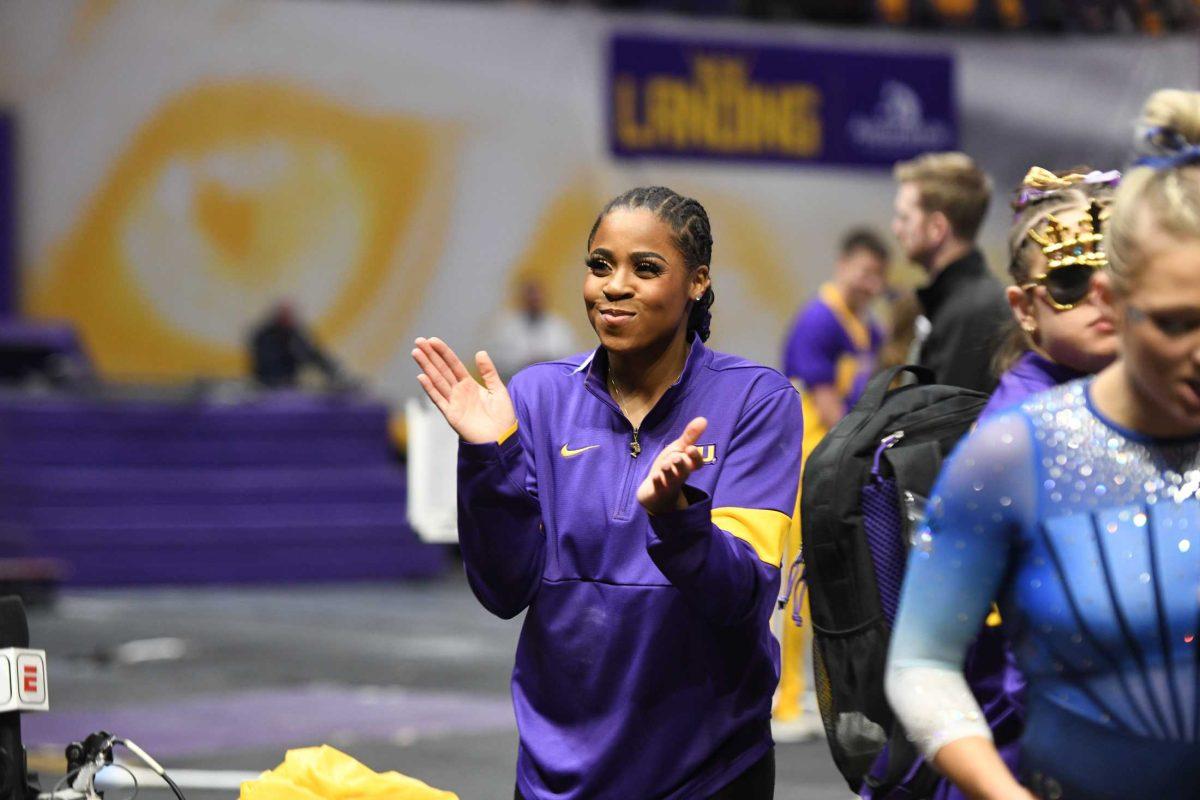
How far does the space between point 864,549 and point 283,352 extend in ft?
47.7

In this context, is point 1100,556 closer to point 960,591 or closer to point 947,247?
point 960,591

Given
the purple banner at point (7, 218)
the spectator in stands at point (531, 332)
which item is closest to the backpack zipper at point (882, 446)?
the spectator in stands at point (531, 332)

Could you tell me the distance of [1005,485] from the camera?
6.81 feet

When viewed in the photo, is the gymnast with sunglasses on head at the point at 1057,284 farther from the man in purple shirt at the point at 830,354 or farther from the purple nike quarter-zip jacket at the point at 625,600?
the man in purple shirt at the point at 830,354

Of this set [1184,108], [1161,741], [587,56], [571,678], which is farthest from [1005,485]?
[587,56]

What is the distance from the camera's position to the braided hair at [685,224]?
3246 mm

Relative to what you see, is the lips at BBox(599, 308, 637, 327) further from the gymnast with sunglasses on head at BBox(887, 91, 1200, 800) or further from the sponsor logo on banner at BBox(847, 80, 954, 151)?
the sponsor logo on banner at BBox(847, 80, 954, 151)

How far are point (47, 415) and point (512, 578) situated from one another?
1166 centimetres

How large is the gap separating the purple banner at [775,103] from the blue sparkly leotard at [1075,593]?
18703 millimetres

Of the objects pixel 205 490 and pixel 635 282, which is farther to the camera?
pixel 205 490

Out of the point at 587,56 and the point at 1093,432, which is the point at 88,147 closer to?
the point at 587,56

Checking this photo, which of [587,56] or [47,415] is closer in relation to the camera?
[47,415]

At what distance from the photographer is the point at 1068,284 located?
10.1 ft

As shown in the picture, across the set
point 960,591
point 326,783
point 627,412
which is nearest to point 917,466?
point 627,412
